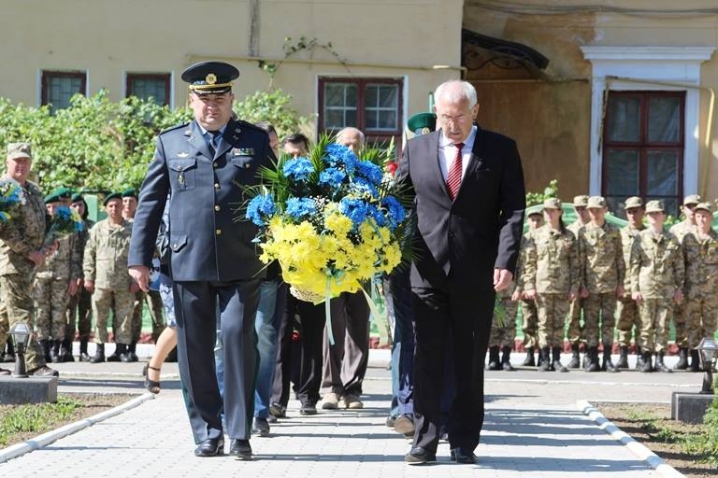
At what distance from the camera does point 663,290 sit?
20.9 m

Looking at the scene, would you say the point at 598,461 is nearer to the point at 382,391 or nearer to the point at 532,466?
the point at 532,466

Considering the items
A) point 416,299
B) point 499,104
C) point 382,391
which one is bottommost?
point 382,391

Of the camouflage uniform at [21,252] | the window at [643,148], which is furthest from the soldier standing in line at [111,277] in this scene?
the window at [643,148]

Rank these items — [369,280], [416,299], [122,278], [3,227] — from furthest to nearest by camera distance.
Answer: [122,278] < [3,227] < [369,280] < [416,299]

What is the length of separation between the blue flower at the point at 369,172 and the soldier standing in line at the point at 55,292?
1075 cm

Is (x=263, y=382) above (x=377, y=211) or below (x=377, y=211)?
below

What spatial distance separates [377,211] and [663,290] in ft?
38.0

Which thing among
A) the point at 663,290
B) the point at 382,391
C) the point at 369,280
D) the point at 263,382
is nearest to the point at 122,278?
the point at 382,391

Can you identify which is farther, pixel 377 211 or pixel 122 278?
pixel 122 278

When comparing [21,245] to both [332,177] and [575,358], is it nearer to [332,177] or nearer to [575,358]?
[332,177]

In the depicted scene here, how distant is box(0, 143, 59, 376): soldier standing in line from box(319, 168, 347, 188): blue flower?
19.4 ft

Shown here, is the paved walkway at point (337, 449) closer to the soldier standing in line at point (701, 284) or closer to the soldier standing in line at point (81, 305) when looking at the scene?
the soldier standing in line at point (81, 305)

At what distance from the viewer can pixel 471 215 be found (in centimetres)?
1017

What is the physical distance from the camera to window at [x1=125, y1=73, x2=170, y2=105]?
2677 centimetres
